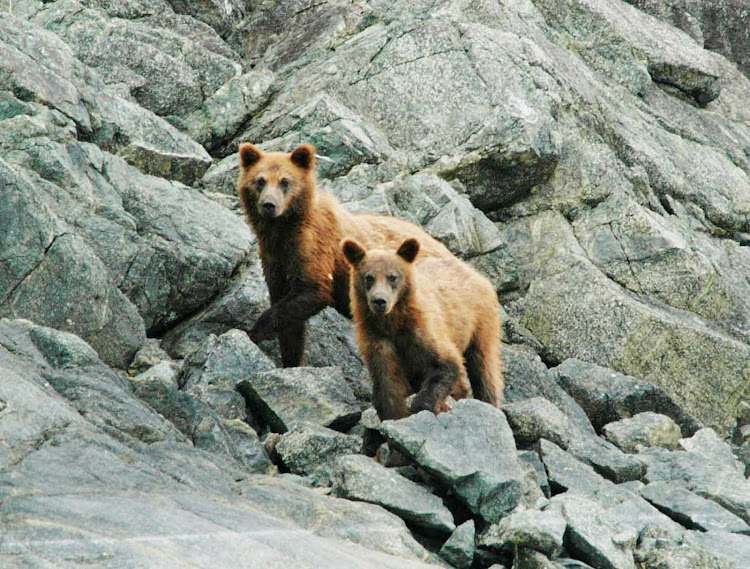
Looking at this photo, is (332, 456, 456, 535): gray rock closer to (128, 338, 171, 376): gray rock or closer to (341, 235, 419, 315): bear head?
(341, 235, 419, 315): bear head

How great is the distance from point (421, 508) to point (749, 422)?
728 centimetres

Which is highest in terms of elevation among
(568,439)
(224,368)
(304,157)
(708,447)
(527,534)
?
(304,157)

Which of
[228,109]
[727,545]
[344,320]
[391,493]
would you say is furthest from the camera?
[228,109]

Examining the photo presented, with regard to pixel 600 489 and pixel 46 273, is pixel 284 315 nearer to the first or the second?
pixel 46 273

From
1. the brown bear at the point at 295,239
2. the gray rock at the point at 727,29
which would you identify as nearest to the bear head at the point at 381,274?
the brown bear at the point at 295,239

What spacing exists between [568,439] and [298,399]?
253 centimetres

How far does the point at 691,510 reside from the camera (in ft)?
28.3

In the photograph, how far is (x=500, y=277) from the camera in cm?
1400

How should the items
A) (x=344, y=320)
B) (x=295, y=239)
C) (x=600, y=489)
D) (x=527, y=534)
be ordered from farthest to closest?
1. (x=344, y=320)
2. (x=295, y=239)
3. (x=600, y=489)
4. (x=527, y=534)

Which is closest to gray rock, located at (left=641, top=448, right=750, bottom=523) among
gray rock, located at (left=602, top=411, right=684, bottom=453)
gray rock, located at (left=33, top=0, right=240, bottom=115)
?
gray rock, located at (left=602, top=411, right=684, bottom=453)

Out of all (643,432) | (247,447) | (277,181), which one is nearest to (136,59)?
(277,181)

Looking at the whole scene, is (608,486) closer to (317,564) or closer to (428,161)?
(317,564)

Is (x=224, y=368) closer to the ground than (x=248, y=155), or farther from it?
closer to the ground

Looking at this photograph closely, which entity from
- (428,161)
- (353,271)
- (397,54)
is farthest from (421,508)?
(397,54)
